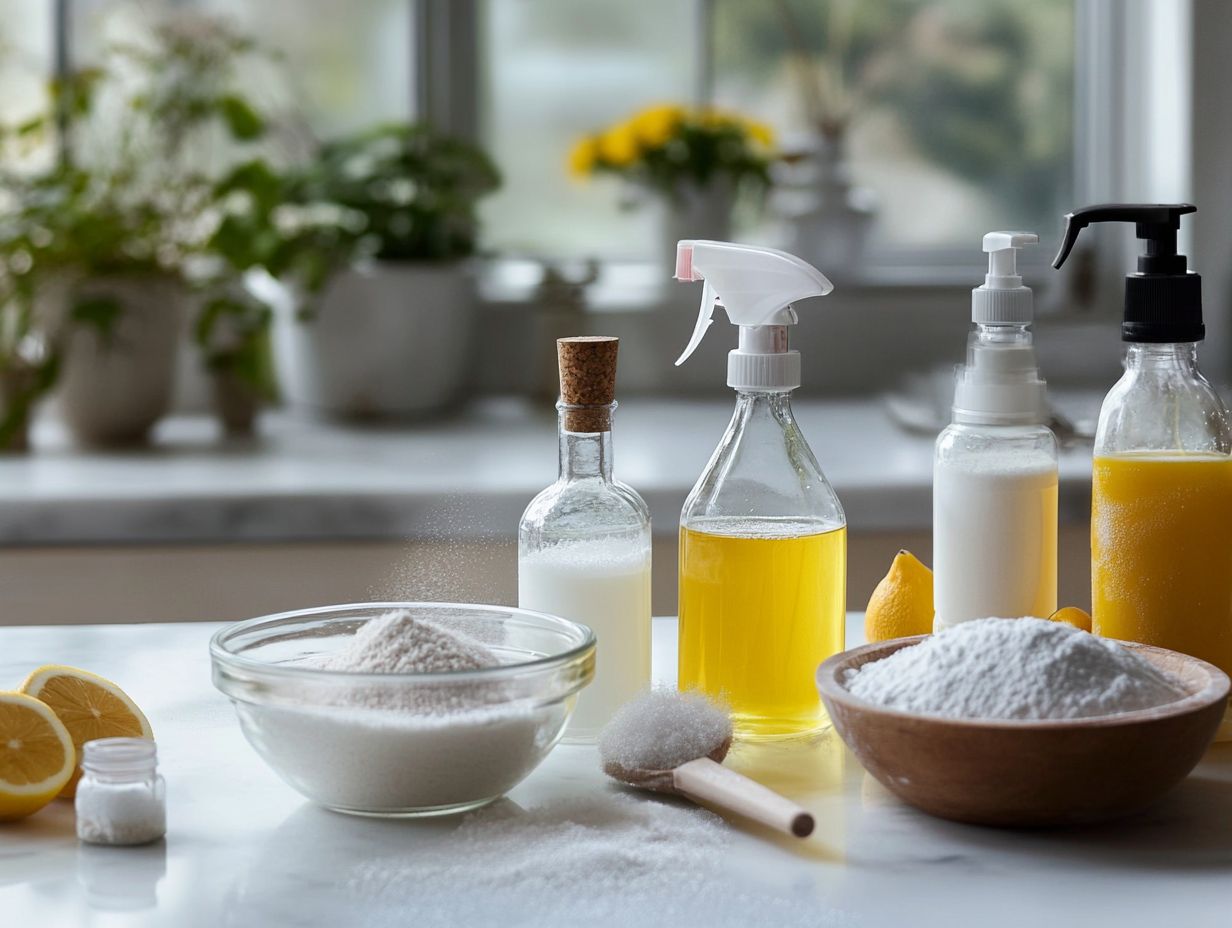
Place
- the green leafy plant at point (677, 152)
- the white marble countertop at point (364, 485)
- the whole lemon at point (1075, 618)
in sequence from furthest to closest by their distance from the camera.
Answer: the green leafy plant at point (677, 152) → the white marble countertop at point (364, 485) → the whole lemon at point (1075, 618)

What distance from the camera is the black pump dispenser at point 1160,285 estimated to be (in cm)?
79

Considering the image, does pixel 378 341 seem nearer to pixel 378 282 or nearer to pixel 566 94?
pixel 378 282

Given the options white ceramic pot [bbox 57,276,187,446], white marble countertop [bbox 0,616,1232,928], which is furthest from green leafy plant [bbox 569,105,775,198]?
white marble countertop [bbox 0,616,1232,928]

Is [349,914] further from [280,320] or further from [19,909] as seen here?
[280,320]

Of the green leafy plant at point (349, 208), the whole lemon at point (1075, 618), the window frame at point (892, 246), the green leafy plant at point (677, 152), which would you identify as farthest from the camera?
the window frame at point (892, 246)

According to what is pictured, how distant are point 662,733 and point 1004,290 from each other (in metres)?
0.29

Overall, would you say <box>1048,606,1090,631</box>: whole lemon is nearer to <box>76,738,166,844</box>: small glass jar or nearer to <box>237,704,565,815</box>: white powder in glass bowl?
<box>237,704,565,815</box>: white powder in glass bowl

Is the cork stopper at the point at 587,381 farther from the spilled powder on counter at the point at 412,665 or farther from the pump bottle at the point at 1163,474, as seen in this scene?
the pump bottle at the point at 1163,474

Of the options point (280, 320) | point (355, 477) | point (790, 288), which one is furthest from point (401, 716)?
point (280, 320)

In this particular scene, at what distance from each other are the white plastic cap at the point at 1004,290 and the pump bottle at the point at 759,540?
0.09 metres

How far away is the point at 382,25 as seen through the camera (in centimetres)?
242

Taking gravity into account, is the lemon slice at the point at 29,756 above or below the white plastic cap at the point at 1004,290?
below

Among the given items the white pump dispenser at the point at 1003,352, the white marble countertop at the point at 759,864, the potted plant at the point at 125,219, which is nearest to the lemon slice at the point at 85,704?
the white marble countertop at the point at 759,864

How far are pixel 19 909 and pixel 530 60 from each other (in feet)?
6.70
